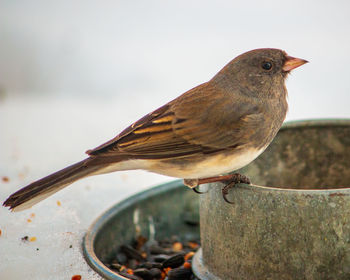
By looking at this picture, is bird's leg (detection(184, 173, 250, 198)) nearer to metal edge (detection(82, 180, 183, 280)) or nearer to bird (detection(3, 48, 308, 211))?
bird (detection(3, 48, 308, 211))

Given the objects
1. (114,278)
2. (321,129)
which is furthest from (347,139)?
(114,278)

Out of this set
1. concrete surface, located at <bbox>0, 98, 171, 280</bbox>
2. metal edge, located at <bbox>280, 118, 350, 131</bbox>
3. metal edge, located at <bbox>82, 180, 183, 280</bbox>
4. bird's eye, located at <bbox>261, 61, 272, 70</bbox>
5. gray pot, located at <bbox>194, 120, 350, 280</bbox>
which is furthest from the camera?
metal edge, located at <bbox>280, 118, 350, 131</bbox>

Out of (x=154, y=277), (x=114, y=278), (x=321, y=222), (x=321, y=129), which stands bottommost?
(x=154, y=277)

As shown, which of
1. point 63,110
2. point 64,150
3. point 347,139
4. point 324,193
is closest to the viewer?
point 324,193

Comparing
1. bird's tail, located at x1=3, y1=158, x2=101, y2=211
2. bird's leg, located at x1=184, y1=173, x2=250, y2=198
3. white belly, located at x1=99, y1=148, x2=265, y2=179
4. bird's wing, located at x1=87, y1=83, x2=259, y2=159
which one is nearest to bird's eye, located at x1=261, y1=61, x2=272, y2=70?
bird's wing, located at x1=87, y1=83, x2=259, y2=159

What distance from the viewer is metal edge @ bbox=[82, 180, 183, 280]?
104 inches

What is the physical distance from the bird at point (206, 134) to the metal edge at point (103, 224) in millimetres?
532

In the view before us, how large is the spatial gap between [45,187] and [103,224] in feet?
2.85

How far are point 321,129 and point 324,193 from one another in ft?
3.44

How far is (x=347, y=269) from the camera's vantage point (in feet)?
7.79

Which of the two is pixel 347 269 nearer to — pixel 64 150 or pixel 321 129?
pixel 321 129

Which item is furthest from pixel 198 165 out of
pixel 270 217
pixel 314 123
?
pixel 314 123

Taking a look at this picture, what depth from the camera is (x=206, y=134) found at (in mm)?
2617

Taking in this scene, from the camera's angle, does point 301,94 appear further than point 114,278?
Yes
